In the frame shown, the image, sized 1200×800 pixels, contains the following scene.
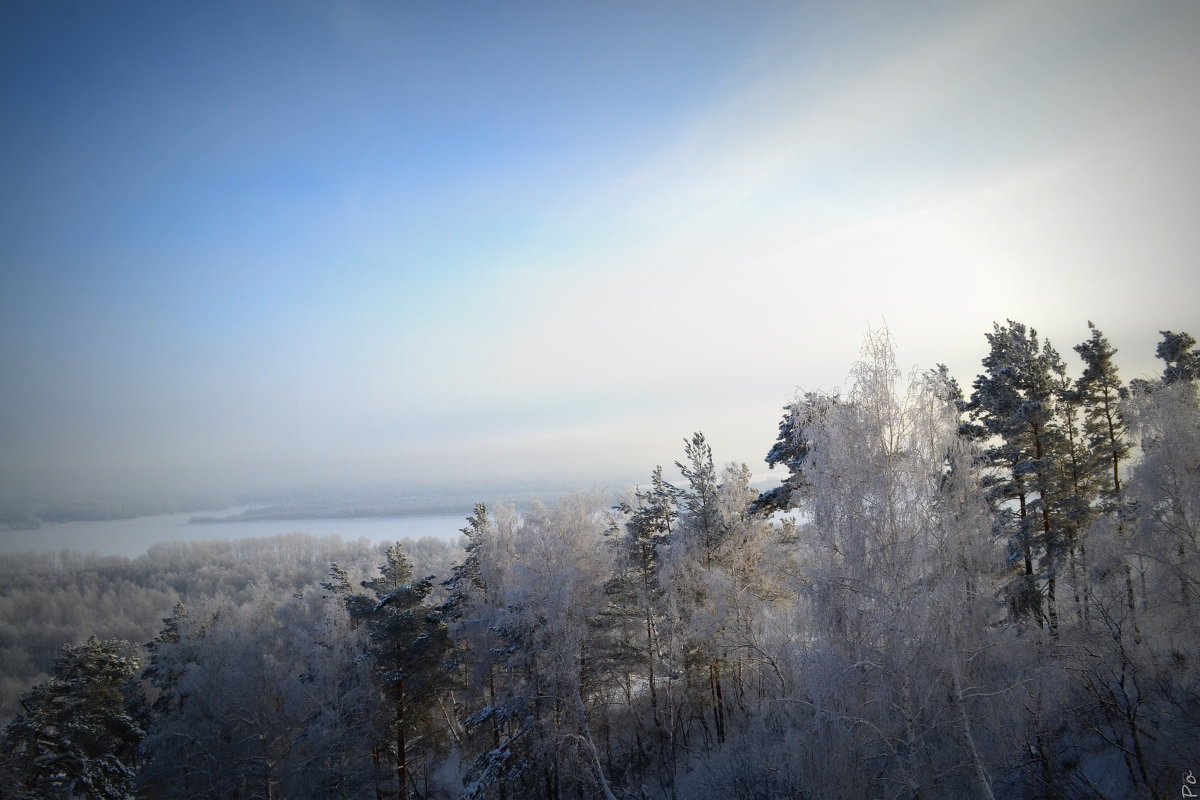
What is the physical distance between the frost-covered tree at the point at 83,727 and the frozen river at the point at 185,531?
32114 millimetres

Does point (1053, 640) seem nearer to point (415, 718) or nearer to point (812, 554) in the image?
point (812, 554)

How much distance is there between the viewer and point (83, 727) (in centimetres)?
2547

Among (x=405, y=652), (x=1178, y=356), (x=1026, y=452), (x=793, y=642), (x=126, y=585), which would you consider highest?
(x=1178, y=356)

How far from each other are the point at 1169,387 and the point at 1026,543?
691 centimetres

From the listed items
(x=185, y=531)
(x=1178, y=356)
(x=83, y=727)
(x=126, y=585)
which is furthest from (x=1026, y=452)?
A: (x=185, y=531)

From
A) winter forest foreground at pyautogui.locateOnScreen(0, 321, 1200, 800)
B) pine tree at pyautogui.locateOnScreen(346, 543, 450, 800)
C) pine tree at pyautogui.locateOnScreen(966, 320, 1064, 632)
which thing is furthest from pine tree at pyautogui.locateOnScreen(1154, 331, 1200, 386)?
pine tree at pyautogui.locateOnScreen(346, 543, 450, 800)

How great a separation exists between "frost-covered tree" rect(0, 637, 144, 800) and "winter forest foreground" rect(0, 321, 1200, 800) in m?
0.17

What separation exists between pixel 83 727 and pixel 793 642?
31.5 metres

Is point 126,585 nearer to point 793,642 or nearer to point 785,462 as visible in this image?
point 785,462

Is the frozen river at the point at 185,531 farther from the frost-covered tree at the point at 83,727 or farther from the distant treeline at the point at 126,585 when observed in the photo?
the frost-covered tree at the point at 83,727

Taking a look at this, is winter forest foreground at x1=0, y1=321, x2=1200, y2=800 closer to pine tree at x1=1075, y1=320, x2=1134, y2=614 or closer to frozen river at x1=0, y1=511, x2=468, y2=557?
pine tree at x1=1075, y1=320, x2=1134, y2=614

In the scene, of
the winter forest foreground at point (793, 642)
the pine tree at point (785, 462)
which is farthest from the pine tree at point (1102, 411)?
the pine tree at point (785, 462)

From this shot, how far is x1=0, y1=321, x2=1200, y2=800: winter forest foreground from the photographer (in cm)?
1251

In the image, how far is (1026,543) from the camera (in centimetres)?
2097
